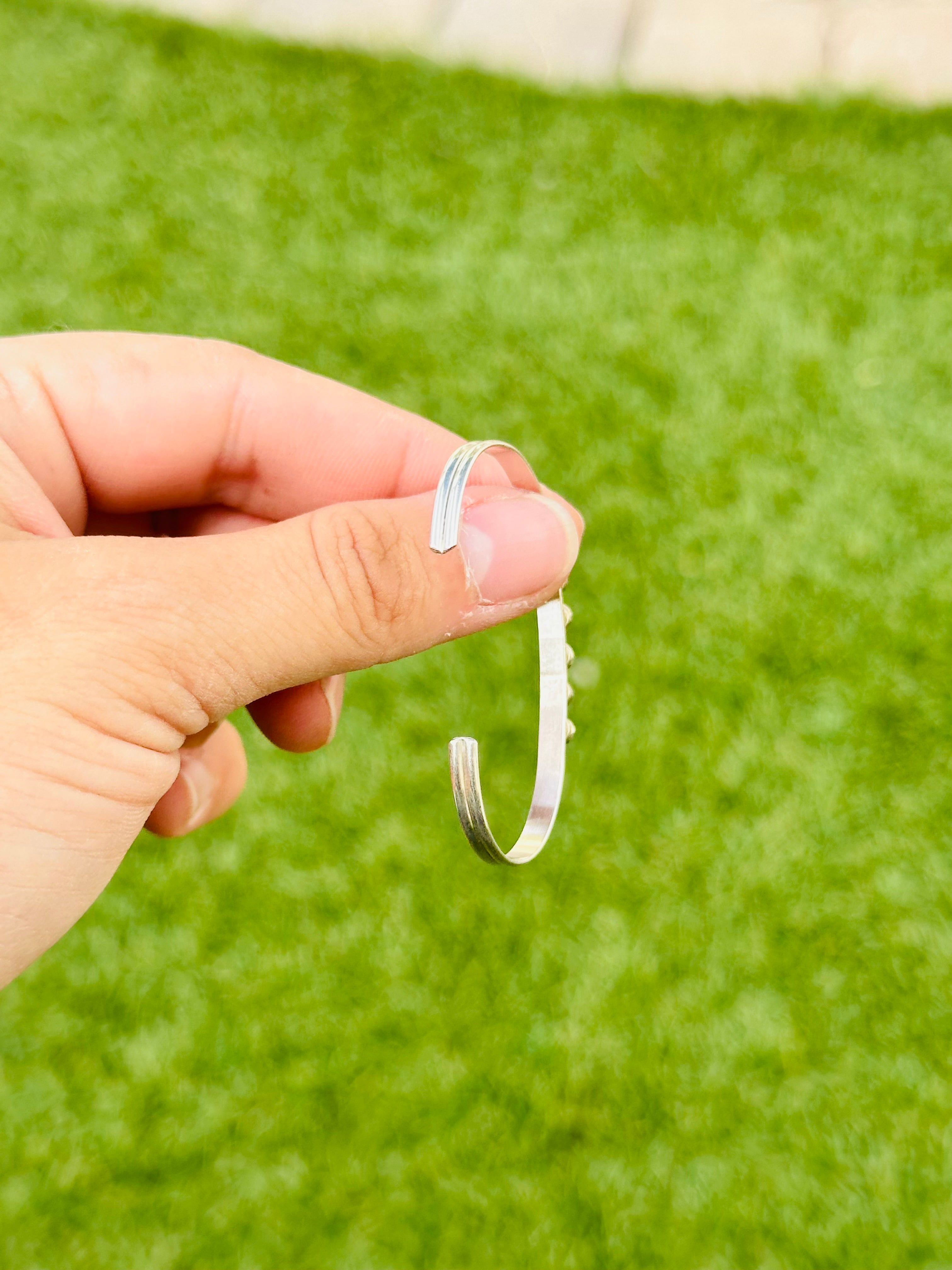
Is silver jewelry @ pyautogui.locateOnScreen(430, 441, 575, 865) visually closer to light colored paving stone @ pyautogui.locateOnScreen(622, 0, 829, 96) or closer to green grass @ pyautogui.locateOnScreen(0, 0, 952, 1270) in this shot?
green grass @ pyautogui.locateOnScreen(0, 0, 952, 1270)

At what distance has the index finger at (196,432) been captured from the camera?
72.8 inches

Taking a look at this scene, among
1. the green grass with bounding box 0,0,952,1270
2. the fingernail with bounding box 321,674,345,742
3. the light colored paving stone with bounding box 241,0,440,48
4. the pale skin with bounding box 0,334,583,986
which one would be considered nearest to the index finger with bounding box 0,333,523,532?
the pale skin with bounding box 0,334,583,986

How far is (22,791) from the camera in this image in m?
1.25

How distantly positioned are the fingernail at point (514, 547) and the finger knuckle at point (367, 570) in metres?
0.10

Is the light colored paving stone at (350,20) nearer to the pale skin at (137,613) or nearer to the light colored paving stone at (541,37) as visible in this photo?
the light colored paving stone at (541,37)

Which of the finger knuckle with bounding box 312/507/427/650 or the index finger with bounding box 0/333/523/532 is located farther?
the index finger with bounding box 0/333/523/532

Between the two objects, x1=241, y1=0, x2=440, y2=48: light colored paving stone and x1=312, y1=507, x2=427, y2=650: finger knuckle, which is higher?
x1=241, y1=0, x2=440, y2=48: light colored paving stone

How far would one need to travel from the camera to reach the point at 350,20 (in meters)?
4.24

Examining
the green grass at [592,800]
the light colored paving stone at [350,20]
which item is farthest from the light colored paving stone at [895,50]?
the light colored paving stone at [350,20]

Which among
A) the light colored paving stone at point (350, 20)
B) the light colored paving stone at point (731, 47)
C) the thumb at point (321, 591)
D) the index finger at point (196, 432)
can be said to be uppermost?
the light colored paving stone at point (731, 47)

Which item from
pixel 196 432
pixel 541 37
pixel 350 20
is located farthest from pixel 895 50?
pixel 196 432

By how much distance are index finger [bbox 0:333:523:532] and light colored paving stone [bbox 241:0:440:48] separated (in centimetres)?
282

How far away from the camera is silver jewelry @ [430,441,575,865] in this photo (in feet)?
5.04

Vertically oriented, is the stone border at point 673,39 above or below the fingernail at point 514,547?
above
